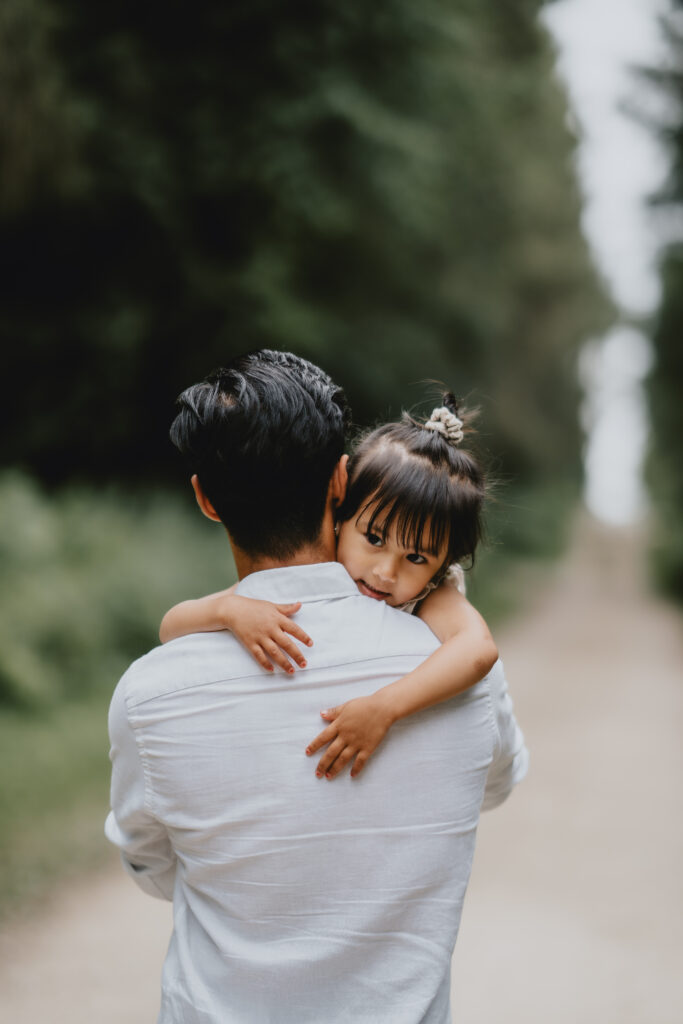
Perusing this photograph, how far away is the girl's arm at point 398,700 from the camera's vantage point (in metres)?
1.34

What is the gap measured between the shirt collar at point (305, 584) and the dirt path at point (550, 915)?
2580 millimetres

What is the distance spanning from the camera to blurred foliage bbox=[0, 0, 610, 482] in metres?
8.96

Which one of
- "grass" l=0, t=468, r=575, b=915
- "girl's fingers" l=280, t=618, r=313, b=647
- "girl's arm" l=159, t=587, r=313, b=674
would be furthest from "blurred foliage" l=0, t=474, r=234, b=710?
"girl's fingers" l=280, t=618, r=313, b=647

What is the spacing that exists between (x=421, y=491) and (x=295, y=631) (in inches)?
23.5

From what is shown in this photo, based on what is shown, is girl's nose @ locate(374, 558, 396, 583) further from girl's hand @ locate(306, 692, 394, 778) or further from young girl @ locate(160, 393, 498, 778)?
girl's hand @ locate(306, 692, 394, 778)

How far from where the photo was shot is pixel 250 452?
1474 millimetres

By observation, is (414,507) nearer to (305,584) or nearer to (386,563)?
(386,563)

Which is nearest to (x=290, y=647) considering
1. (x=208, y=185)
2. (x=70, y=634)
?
(x=70, y=634)

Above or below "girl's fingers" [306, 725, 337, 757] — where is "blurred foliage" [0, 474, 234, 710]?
below

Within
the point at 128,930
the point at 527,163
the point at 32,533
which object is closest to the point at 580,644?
the point at 32,533

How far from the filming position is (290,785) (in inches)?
54.0

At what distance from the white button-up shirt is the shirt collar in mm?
38

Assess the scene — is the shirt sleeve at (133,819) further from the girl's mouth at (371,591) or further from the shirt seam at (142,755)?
the girl's mouth at (371,591)

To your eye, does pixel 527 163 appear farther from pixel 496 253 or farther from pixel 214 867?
pixel 214 867
